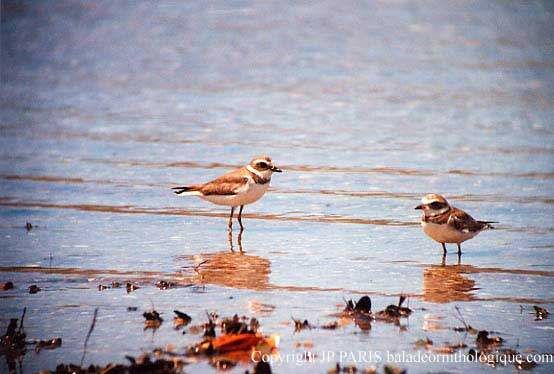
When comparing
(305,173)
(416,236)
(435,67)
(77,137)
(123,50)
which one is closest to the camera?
(416,236)

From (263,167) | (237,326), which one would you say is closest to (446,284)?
(237,326)

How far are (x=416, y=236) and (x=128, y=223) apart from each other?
303 centimetres

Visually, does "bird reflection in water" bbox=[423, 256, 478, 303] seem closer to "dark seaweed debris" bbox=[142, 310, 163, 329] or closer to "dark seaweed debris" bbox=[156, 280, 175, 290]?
"dark seaweed debris" bbox=[156, 280, 175, 290]

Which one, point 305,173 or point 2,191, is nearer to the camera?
point 2,191

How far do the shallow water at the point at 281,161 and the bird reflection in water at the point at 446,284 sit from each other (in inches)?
1.3

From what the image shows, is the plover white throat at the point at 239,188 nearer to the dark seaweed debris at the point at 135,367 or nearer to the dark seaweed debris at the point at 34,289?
the dark seaweed debris at the point at 34,289

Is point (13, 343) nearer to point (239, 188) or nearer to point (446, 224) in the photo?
point (446, 224)

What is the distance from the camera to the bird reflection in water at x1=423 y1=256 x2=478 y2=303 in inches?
309

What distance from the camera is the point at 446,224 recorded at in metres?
9.18

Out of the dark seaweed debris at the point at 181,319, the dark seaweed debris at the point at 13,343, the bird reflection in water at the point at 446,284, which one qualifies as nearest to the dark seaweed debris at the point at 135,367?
the dark seaweed debris at the point at 13,343

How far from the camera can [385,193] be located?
11.9 metres

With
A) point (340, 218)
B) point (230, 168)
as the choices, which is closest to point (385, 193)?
point (340, 218)

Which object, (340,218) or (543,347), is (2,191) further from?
A: (543,347)

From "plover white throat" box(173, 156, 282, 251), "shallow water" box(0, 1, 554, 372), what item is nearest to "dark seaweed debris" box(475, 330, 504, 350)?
"shallow water" box(0, 1, 554, 372)
